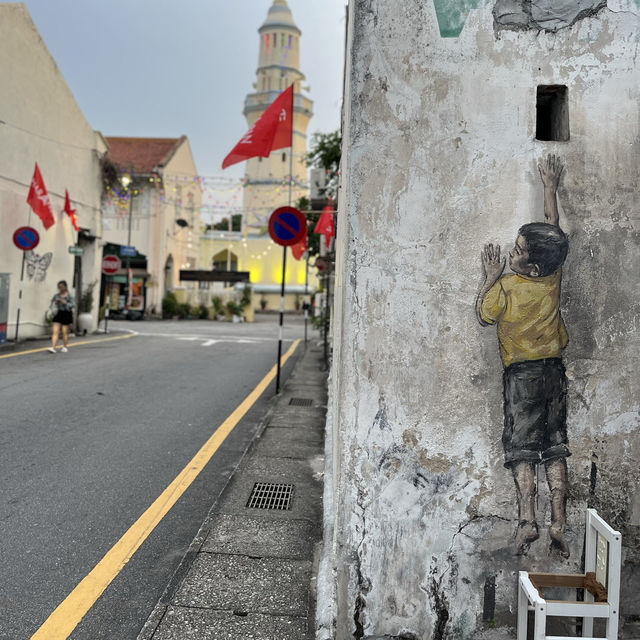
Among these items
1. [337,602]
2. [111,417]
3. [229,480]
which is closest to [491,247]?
[337,602]

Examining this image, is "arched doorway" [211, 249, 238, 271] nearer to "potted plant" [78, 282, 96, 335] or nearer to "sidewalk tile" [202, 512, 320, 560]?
"potted plant" [78, 282, 96, 335]

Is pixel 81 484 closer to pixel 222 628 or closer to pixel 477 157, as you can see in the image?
pixel 222 628

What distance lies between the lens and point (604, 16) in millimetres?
2465

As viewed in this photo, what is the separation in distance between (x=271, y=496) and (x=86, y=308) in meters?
17.0

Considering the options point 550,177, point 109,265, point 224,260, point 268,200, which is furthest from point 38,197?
point 224,260

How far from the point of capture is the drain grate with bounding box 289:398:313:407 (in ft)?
25.8

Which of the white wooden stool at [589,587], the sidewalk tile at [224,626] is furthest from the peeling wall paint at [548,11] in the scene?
the sidewalk tile at [224,626]

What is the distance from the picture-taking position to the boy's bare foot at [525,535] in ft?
8.16

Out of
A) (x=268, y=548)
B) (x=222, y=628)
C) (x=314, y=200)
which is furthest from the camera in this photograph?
(x=314, y=200)

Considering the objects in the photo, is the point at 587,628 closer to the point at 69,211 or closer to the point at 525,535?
the point at 525,535

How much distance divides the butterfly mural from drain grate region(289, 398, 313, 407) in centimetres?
1097

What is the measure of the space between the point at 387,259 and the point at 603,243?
947mm

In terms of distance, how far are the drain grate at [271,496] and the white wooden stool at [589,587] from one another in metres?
2.11

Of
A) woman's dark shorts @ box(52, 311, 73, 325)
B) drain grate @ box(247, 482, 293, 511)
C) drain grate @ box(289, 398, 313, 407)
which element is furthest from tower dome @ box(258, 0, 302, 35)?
drain grate @ box(247, 482, 293, 511)
